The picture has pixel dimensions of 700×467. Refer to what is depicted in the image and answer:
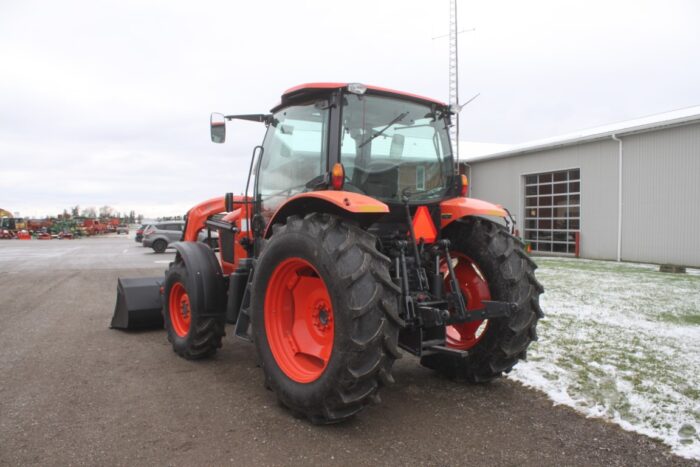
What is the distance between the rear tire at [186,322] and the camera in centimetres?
491

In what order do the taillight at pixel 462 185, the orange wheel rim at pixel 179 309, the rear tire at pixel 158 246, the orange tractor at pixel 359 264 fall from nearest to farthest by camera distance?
1. the orange tractor at pixel 359 264
2. the taillight at pixel 462 185
3. the orange wheel rim at pixel 179 309
4. the rear tire at pixel 158 246

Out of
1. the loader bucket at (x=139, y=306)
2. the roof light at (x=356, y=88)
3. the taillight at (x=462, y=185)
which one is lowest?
the loader bucket at (x=139, y=306)

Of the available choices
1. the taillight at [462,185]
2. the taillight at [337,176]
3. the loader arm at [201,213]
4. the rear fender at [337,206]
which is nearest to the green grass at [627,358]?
the taillight at [462,185]

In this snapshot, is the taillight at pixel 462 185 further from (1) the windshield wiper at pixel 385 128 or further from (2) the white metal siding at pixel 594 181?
(2) the white metal siding at pixel 594 181

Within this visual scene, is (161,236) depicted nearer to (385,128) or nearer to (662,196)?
(662,196)

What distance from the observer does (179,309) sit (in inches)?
219

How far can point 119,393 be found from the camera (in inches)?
163

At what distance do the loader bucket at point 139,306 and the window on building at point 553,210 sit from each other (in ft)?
49.0

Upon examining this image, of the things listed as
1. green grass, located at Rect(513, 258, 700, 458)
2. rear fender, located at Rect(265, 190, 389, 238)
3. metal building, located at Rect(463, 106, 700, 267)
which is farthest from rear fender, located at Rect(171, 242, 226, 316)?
metal building, located at Rect(463, 106, 700, 267)

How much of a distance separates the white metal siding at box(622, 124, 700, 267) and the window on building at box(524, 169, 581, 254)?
1993 millimetres

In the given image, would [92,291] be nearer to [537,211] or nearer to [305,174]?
[305,174]

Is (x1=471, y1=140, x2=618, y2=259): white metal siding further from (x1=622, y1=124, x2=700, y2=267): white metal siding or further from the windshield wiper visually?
the windshield wiper

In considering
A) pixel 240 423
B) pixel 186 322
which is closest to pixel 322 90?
pixel 240 423

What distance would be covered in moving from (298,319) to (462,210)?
159 cm
